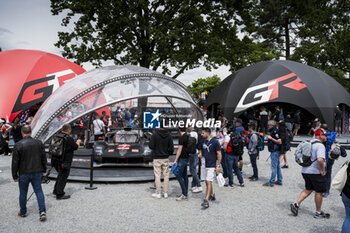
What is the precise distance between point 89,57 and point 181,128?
18.0 meters

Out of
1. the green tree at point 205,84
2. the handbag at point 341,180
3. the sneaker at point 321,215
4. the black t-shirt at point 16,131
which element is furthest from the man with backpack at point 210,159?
the green tree at point 205,84

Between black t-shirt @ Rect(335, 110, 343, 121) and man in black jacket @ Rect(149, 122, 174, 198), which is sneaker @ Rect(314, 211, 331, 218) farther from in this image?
black t-shirt @ Rect(335, 110, 343, 121)

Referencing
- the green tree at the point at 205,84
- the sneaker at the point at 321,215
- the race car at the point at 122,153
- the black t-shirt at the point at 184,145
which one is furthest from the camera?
the green tree at the point at 205,84

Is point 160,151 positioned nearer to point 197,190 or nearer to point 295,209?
point 197,190

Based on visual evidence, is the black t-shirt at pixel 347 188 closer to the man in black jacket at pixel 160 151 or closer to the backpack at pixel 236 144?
the backpack at pixel 236 144

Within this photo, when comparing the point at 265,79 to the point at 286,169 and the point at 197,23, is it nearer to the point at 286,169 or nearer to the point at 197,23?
the point at 197,23

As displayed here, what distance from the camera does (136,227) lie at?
523 cm

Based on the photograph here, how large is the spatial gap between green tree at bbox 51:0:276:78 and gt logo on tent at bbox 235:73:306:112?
10.1 feet

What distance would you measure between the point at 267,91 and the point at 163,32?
951 cm

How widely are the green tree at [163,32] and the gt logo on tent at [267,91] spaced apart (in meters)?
3.08

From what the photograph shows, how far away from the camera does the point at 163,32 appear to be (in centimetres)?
2155

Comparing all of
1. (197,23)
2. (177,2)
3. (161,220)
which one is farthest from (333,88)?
(161,220)

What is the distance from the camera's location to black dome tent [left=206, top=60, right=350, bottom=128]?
20.7 m

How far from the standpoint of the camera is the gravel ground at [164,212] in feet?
17.2
